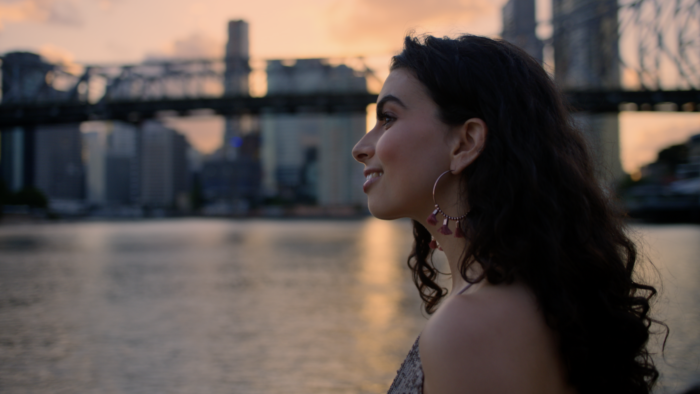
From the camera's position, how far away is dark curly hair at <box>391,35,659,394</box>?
97 cm

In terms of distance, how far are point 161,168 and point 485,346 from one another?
159 meters

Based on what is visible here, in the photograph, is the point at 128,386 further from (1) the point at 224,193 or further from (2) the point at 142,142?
(2) the point at 142,142

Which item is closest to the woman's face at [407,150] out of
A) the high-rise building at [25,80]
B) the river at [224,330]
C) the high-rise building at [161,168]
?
the river at [224,330]

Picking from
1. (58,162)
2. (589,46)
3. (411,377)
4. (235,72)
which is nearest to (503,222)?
(411,377)

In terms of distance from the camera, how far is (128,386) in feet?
13.8

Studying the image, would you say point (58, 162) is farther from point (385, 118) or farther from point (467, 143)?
point (467, 143)

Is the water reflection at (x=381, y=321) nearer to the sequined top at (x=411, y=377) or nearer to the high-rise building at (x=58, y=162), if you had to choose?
the sequined top at (x=411, y=377)

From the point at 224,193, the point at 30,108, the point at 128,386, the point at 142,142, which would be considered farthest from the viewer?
the point at 142,142

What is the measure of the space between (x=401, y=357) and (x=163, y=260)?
11.4 m

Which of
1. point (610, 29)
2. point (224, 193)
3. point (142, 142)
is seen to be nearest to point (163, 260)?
point (610, 29)

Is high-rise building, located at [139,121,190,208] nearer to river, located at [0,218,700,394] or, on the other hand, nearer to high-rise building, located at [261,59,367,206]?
high-rise building, located at [261,59,367,206]

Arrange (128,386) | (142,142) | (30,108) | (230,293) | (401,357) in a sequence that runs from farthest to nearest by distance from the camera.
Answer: (142,142) < (30,108) < (230,293) < (401,357) < (128,386)

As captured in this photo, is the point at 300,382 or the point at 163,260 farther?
the point at 163,260

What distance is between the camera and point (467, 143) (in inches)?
42.6
